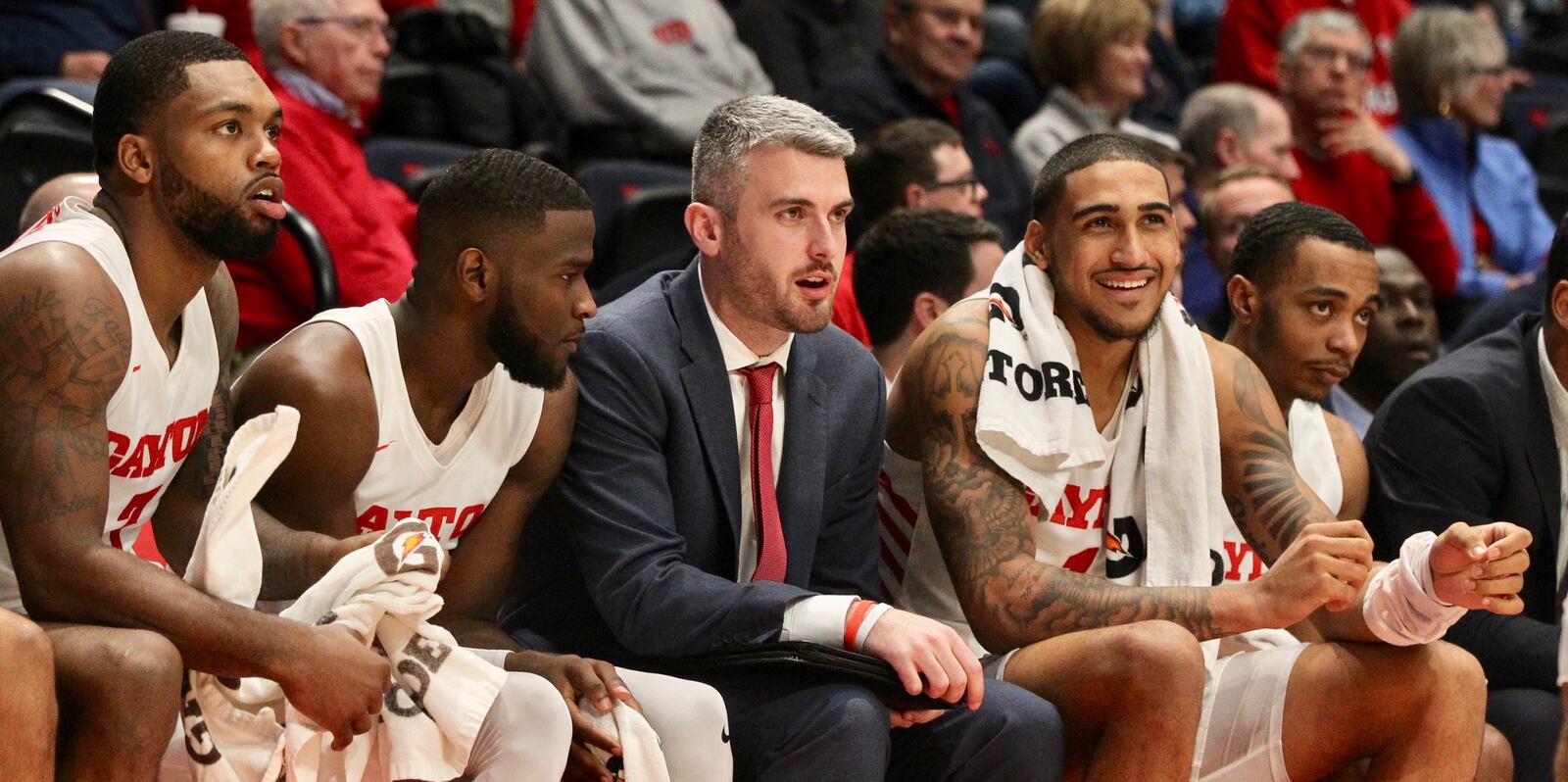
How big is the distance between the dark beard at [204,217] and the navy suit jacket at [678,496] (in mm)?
636

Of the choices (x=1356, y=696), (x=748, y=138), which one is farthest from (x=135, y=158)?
(x=1356, y=696)

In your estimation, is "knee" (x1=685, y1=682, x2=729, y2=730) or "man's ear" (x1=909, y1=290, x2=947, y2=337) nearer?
"knee" (x1=685, y1=682, x2=729, y2=730)

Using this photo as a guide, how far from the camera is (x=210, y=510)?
2.64 meters

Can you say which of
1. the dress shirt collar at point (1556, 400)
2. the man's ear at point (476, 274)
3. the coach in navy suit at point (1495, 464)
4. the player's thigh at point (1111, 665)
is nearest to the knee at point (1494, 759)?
the coach in navy suit at point (1495, 464)

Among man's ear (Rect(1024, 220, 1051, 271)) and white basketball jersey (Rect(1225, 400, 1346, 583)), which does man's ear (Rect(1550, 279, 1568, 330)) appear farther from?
man's ear (Rect(1024, 220, 1051, 271))

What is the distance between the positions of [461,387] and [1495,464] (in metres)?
2.09

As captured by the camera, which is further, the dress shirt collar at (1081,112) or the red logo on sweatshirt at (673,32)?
the dress shirt collar at (1081,112)

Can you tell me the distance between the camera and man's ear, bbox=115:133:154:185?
2.84 metres

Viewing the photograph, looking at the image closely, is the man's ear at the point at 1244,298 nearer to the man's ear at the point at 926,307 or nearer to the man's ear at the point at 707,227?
the man's ear at the point at 926,307

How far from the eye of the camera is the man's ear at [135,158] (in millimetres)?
2836

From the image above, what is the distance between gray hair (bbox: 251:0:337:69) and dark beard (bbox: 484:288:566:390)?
2.20 m

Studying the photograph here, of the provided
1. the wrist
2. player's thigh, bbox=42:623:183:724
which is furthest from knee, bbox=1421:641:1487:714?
player's thigh, bbox=42:623:183:724

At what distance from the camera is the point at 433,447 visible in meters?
3.12

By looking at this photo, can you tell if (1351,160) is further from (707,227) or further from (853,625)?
(853,625)
